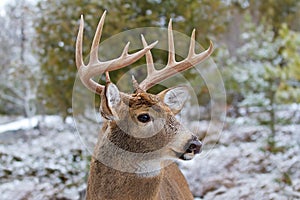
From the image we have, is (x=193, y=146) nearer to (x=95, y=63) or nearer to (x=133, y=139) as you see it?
(x=133, y=139)

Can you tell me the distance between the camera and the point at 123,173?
3.78ft

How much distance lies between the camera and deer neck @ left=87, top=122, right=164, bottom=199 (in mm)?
1146

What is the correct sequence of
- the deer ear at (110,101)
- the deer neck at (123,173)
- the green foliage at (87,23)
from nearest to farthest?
the deer ear at (110,101), the deer neck at (123,173), the green foliage at (87,23)

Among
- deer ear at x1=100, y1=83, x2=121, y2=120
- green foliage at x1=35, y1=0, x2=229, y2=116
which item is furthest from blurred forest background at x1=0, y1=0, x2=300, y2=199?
deer ear at x1=100, y1=83, x2=121, y2=120

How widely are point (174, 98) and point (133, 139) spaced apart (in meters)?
0.17

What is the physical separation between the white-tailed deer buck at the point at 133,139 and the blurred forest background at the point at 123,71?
5.09ft

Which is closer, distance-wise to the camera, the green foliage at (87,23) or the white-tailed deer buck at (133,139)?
the white-tailed deer buck at (133,139)

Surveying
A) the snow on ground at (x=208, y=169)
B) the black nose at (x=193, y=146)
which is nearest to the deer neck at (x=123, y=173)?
the black nose at (x=193, y=146)

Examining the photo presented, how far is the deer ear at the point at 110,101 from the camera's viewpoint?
105cm

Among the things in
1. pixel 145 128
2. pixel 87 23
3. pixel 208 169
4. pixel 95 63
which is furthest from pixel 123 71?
pixel 145 128

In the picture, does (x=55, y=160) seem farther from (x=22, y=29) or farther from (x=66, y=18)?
(x=22, y=29)

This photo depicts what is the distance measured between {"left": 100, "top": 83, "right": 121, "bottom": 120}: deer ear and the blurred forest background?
1.64 metres

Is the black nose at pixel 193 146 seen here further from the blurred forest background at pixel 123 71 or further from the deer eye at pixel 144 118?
the blurred forest background at pixel 123 71

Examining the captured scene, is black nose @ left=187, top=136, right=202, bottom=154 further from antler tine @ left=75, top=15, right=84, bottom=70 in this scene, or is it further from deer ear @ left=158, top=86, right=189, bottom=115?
antler tine @ left=75, top=15, right=84, bottom=70
